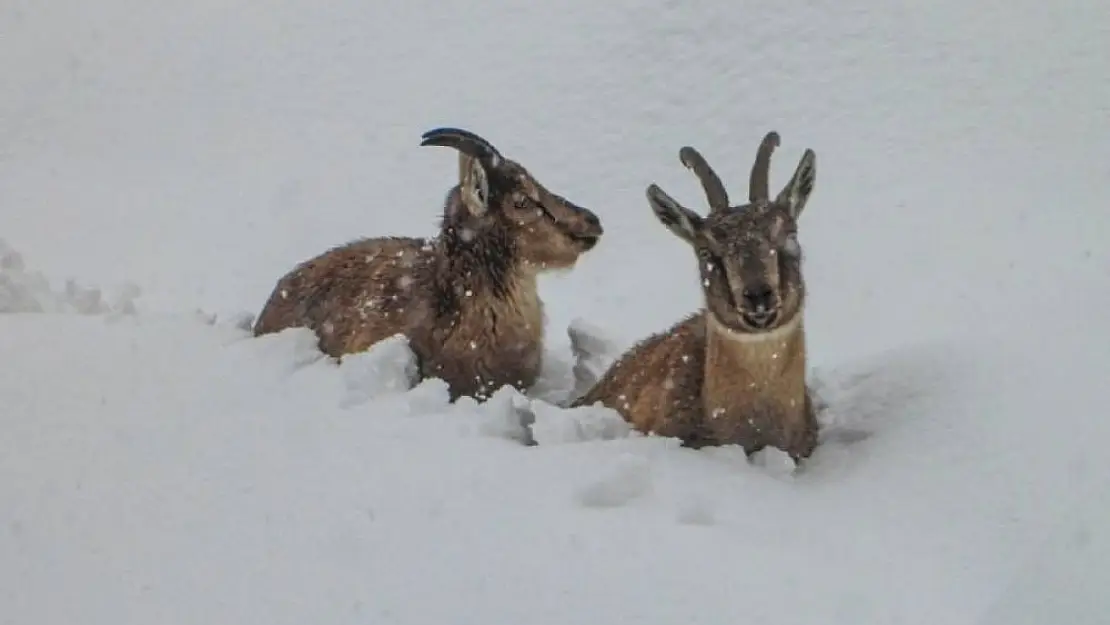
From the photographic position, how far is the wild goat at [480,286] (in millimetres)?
6527

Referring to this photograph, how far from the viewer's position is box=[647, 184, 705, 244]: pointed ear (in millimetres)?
5363

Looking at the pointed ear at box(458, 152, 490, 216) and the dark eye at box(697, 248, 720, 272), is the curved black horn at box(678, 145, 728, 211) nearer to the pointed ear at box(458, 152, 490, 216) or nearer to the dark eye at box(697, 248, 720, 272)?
the dark eye at box(697, 248, 720, 272)

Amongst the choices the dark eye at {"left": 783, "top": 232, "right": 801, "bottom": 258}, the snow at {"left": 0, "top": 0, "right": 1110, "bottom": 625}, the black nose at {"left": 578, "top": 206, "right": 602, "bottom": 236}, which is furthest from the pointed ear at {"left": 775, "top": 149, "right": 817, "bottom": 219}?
the black nose at {"left": 578, "top": 206, "right": 602, "bottom": 236}

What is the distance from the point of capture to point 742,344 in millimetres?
5258

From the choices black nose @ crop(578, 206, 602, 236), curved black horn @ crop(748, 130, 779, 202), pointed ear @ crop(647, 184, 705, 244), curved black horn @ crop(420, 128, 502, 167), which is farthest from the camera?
black nose @ crop(578, 206, 602, 236)

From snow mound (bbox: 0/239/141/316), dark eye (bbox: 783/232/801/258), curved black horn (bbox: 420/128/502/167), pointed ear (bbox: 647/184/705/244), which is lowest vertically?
snow mound (bbox: 0/239/141/316)

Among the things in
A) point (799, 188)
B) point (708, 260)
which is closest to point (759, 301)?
point (708, 260)

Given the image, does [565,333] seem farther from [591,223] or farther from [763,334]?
[763,334]

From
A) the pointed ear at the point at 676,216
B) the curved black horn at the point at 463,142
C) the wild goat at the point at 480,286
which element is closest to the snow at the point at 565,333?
the wild goat at the point at 480,286

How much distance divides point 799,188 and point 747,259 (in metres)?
0.67

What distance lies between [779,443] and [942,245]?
13.9ft

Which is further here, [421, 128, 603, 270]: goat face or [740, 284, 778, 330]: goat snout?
[421, 128, 603, 270]: goat face

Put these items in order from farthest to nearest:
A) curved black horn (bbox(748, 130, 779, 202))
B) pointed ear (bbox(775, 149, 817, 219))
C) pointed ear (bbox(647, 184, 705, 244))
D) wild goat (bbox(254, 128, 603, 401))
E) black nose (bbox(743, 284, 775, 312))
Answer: wild goat (bbox(254, 128, 603, 401))
curved black horn (bbox(748, 130, 779, 202))
pointed ear (bbox(775, 149, 817, 219))
pointed ear (bbox(647, 184, 705, 244))
black nose (bbox(743, 284, 775, 312))

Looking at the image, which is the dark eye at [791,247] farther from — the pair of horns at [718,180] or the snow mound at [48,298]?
the snow mound at [48,298]
